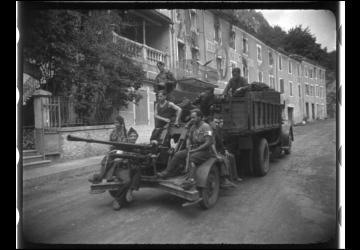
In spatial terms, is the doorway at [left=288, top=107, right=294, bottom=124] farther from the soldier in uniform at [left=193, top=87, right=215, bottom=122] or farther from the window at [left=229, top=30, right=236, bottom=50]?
the window at [left=229, top=30, right=236, bottom=50]

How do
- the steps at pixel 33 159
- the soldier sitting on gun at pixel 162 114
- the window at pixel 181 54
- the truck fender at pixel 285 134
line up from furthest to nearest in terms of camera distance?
the truck fender at pixel 285 134
the soldier sitting on gun at pixel 162 114
the window at pixel 181 54
the steps at pixel 33 159

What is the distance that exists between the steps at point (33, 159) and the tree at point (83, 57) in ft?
2.71

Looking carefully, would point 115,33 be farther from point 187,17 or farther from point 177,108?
point 177,108

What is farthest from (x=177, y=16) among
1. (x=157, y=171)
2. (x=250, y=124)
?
(x=250, y=124)

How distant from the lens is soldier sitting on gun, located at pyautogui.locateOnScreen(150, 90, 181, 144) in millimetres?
4682

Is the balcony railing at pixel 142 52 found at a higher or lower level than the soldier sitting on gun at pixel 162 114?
higher

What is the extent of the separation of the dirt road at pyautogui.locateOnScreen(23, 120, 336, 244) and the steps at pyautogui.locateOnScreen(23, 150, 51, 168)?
0.83 ft

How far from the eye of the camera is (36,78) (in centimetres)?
408

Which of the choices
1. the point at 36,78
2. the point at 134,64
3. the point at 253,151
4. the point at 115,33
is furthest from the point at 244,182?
the point at 36,78

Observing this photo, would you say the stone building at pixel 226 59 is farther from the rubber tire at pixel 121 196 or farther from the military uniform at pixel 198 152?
the rubber tire at pixel 121 196

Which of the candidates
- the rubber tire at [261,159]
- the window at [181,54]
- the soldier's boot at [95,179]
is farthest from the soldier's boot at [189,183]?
the rubber tire at [261,159]

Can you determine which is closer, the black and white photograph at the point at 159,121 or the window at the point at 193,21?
the black and white photograph at the point at 159,121

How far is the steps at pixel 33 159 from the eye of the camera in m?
3.55

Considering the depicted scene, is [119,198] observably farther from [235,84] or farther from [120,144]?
[235,84]
